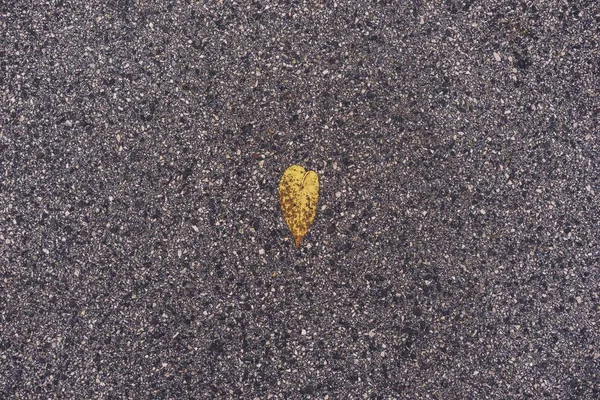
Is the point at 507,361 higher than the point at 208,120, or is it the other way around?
the point at 208,120

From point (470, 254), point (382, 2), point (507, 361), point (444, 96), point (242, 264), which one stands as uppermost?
point (382, 2)

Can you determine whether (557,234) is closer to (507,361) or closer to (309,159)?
(507,361)

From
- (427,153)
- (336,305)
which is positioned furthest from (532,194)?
(336,305)
